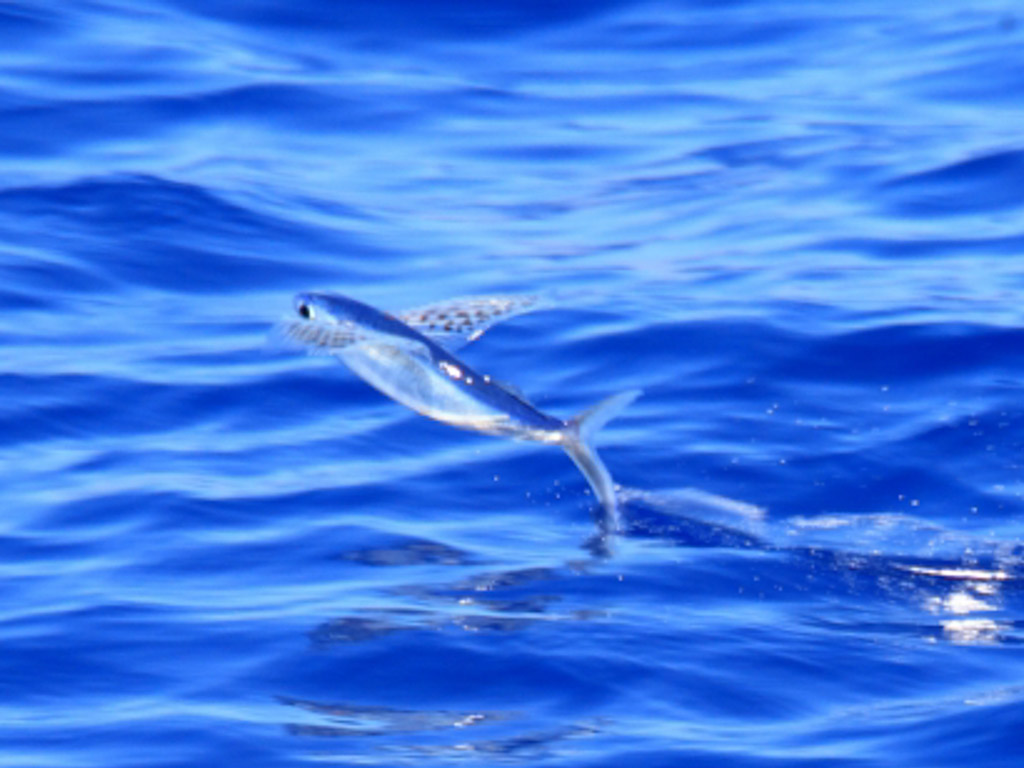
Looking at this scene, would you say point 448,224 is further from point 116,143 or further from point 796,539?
point 796,539

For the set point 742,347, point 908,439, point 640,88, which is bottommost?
point 908,439

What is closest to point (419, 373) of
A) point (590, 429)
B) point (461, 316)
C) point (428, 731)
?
point (590, 429)

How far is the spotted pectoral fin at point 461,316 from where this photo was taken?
448 centimetres

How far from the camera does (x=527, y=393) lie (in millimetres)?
6449

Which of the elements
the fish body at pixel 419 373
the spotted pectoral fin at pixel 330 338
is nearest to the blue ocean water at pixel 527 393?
the fish body at pixel 419 373

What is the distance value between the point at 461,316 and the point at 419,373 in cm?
98

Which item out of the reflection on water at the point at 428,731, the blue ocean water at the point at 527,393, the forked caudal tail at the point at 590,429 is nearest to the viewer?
the reflection on water at the point at 428,731

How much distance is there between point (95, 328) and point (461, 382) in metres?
3.48

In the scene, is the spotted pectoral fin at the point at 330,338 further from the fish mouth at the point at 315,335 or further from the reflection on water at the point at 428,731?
the reflection on water at the point at 428,731

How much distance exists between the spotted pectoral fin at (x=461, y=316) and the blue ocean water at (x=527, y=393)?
0.54 metres

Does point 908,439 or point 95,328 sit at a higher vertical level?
point 95,328

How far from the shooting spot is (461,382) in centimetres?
402

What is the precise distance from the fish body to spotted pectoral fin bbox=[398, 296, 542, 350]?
19cm

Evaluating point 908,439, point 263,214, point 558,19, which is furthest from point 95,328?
point 558,19
